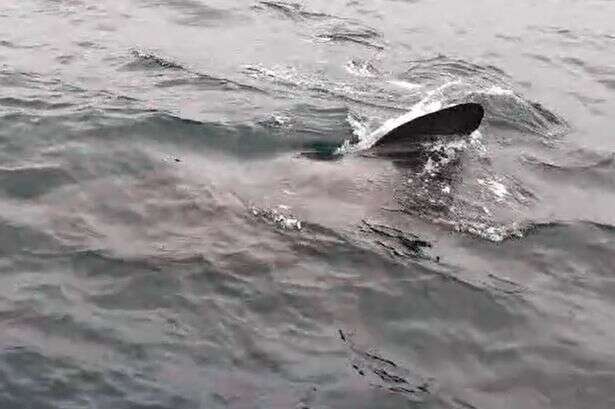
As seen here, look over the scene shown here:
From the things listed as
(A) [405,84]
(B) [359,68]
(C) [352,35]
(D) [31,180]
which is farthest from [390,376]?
(C) [352,35]

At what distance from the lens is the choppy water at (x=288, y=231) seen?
15.5ft

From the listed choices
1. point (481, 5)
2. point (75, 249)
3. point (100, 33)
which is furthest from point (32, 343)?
point (481, 5)

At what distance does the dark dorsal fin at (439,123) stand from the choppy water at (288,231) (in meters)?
0.22

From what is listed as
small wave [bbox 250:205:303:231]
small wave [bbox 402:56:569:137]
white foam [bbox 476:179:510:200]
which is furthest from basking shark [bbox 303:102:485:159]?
small wave [bbox 402:56:569:137]

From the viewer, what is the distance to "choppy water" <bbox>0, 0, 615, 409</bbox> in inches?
186

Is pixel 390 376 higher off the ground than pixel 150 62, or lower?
lower

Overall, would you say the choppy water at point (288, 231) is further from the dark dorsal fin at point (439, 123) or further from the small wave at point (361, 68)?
the dark dorsal fin at point (439, 123)

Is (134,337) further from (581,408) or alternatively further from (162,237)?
(581,408)

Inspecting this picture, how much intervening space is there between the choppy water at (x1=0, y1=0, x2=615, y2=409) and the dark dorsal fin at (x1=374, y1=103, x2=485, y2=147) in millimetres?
223

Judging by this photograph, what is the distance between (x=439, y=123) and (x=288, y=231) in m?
2.08

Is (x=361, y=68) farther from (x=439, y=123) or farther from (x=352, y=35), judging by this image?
(x=439, y=123)

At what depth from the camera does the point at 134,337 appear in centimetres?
491

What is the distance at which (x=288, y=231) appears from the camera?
20.1ft

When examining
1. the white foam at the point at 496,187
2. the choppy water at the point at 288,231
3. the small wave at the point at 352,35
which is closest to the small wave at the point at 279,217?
the choppy water at the point at 288,231
